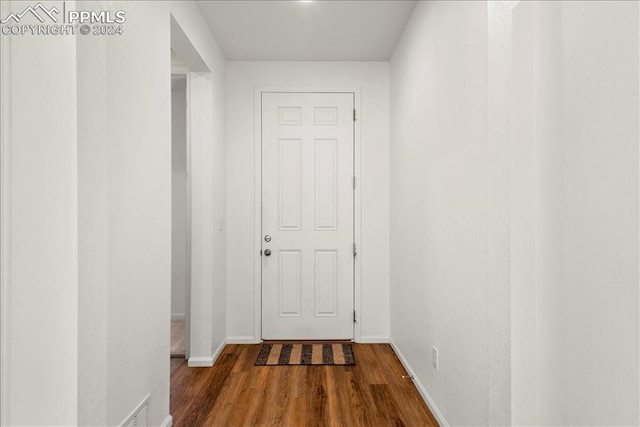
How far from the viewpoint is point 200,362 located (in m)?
2.90

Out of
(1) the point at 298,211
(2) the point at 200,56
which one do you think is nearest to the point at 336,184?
(1) the point at 298,211

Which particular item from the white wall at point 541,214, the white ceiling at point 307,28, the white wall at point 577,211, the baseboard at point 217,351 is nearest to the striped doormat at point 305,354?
the baseboard at point 217,351

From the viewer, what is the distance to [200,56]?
268 centimetres

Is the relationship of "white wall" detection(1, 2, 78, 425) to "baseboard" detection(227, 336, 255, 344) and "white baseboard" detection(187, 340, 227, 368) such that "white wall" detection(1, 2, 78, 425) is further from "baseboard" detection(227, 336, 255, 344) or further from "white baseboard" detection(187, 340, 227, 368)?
"baseboard" detection(227, 336, 255, 344)

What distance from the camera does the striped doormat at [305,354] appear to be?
3.00 meters

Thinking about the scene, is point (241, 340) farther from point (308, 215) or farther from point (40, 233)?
point (40, 233)

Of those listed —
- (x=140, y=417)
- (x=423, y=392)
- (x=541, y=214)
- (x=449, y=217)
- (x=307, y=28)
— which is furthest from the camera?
(x=307, y=28)

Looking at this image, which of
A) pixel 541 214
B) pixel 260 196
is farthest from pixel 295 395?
pixel 541 214

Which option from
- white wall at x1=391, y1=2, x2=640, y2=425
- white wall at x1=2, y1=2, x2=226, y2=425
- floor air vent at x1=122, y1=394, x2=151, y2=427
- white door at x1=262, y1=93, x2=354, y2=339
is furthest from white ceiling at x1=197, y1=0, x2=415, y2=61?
floor air vent at x1=122, y1=394, x2=151, y2=427

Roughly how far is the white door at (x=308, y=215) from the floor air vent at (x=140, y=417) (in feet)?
5.69

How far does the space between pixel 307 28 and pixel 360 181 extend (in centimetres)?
138

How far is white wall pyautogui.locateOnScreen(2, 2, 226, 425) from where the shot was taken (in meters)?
1.18

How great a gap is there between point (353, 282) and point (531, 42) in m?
2.62

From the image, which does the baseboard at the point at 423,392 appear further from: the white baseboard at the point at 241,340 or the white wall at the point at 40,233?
the white wall at the point at 40,233
